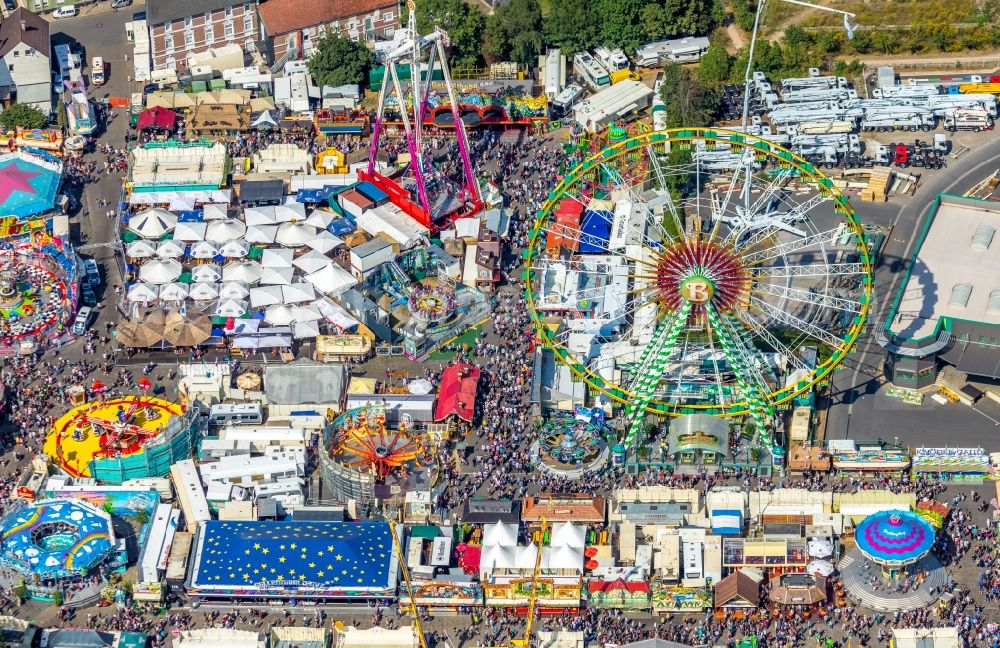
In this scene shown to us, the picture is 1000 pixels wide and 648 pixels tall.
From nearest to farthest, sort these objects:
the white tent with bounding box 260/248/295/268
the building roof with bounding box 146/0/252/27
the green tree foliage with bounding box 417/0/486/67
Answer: the white tent with bounding box 260/248/295/268 < the green tree foliage with bounding box 417/0/486/67 < the building roof with bounding box 146/0/252/27

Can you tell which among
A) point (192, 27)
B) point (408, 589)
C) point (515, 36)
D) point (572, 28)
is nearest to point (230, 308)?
point (408, 589)

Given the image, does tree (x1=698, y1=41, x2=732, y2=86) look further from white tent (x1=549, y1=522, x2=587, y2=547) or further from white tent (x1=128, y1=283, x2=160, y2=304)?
white tent (x1=549, y1=522, x2=587, y2=547)

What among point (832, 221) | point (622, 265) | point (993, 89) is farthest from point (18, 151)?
point (993, 89)

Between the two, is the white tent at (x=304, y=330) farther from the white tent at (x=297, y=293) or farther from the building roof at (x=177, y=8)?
the building roof at (x=177, y=8)

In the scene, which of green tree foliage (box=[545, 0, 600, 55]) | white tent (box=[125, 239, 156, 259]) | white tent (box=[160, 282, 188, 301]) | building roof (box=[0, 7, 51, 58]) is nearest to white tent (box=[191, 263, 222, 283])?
white tent (box=[160, 282, 188, 301])

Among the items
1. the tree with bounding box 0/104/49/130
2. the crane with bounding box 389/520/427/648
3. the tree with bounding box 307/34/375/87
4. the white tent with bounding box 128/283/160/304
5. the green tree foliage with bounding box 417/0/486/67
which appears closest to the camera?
the crane with bounding box 389/520/427/648

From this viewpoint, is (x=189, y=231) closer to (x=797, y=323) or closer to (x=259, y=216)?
(x=259, y=216)

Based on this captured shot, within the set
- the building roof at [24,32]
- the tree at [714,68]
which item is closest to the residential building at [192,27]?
the building roof at [24,32]
